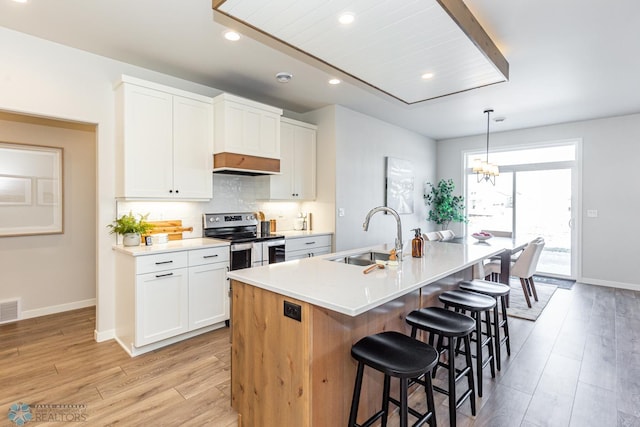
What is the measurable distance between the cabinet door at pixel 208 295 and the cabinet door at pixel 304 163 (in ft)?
5.32

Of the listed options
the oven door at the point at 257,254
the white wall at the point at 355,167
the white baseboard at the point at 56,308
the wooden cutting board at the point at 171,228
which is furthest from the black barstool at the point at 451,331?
the white baseboard at the point at 56,308

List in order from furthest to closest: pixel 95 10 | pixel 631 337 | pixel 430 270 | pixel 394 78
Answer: pixel 631 337 < pixel 394 78 < pixel 95 10 < pixel 430 270

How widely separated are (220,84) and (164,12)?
4.53 ft

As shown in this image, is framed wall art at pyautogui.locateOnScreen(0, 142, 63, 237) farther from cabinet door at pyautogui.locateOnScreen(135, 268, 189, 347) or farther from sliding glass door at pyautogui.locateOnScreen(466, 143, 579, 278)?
sliding glass door at pyautogui.locateOnScreen(466, 143, 579, 278)

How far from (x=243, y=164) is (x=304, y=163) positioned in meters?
1.17

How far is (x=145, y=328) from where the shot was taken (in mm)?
2777

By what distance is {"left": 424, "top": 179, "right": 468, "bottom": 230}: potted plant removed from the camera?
648 cm

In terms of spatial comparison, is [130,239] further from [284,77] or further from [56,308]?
[284,77]

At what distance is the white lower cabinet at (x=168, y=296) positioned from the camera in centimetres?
276

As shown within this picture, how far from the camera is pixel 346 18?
1814 millimetres

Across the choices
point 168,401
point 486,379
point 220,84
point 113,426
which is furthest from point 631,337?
point 220,84

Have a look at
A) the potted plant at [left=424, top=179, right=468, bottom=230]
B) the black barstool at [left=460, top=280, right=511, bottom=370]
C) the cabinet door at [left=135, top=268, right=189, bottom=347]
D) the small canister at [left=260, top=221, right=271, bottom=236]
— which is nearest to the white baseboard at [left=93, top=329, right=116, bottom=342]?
the cabinet door at [left=135, top=268, right=189, bottom=347]

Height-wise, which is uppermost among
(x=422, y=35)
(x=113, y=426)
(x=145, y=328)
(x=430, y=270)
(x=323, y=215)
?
(x=422, y=35)

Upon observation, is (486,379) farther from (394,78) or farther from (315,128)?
(315,128)
